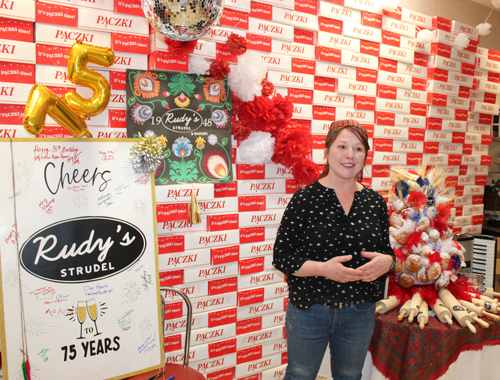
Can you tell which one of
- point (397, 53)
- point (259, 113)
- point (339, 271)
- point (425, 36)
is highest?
point (425, 36)

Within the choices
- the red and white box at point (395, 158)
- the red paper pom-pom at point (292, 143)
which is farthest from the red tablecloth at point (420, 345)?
the red and white box at point (395, 158)

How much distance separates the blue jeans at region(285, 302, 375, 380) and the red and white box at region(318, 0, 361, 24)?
1904 mm

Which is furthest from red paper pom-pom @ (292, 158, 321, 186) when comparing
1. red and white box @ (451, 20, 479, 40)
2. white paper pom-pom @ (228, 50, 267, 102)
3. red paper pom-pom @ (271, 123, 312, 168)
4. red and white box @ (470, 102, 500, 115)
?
red and white box @ (470, 102, 500, 115)

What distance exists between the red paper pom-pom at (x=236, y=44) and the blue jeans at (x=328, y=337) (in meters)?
1.39

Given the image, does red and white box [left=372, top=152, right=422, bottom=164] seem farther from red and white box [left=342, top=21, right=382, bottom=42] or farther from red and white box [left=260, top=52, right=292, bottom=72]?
red and white box [left=260, top=52, right=292, bottom=72]

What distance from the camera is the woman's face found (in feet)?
5.09

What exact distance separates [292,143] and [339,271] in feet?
3.16

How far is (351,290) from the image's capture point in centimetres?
152

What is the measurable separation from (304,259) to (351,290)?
9.9 inches

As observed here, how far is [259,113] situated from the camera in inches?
82.0

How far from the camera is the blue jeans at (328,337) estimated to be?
59.6 inches

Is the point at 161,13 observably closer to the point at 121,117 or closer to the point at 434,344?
the point at 121,117

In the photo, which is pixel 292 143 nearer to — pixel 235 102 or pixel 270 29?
pixel 235 102

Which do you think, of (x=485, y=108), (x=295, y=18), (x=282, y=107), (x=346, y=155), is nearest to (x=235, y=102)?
(x=282, y=107)
